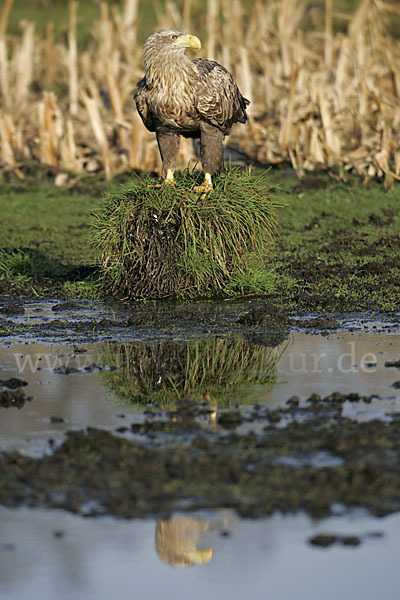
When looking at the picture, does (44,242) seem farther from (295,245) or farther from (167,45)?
(167,45)

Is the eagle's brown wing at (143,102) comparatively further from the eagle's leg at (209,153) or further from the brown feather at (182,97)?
the eagle's leg at (209,153)

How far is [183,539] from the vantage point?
450cm

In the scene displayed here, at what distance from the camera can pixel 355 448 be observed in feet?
17.6

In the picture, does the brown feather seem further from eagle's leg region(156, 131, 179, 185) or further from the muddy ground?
the muddy ground

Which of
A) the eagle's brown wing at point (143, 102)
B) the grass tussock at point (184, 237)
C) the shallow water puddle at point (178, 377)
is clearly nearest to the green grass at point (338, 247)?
the grass tussock at point (184, 237)

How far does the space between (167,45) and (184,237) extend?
1.72 meters

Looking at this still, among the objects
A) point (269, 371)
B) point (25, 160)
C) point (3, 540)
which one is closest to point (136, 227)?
point (269, 371)

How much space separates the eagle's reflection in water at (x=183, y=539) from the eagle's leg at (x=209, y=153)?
5240mm

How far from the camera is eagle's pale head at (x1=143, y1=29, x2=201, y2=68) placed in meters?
9.16

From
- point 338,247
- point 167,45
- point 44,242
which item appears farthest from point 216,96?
point 44,242

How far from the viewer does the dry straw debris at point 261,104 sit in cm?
1692

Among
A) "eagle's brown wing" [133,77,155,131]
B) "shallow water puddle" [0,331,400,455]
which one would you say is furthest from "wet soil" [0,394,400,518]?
"eagle's brown wing" [133,77,155,131]

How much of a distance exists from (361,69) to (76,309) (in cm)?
1001

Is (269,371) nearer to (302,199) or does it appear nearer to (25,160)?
(302,199)
